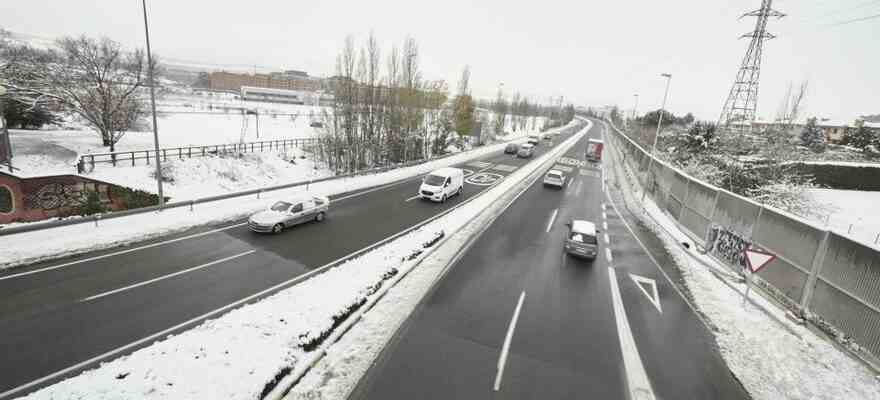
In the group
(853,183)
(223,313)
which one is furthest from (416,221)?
(853,183)

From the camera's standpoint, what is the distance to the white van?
76.2ft

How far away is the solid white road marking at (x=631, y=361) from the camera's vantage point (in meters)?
7.77

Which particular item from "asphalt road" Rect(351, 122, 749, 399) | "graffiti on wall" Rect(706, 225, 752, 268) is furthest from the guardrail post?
"asphalt road" Rect(351, 122, 749, 399)

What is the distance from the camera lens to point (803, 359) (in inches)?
360

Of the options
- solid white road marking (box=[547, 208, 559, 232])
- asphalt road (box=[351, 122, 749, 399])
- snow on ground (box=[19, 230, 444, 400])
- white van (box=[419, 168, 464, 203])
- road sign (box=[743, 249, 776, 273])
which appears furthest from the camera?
white van (box=[419, 168, 464, 203])

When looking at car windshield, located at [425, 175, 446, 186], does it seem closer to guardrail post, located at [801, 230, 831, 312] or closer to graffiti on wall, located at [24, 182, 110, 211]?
guardrail post, located at [801, 230, 831, 312]

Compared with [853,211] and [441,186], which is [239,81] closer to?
[441,186]

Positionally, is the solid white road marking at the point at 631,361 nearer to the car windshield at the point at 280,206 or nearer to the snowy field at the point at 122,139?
the car windshield at the point at 280,206

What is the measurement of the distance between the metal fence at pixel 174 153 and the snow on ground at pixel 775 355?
2729 cm

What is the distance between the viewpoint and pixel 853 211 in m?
25.1

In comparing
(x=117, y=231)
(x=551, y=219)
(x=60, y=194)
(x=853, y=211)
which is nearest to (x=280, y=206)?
(x=117, y=231)

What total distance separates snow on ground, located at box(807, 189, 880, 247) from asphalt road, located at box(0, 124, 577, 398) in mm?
26693

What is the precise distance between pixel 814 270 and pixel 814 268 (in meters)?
0.06

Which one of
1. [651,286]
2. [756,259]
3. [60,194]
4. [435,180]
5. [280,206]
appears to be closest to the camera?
[756,259]
